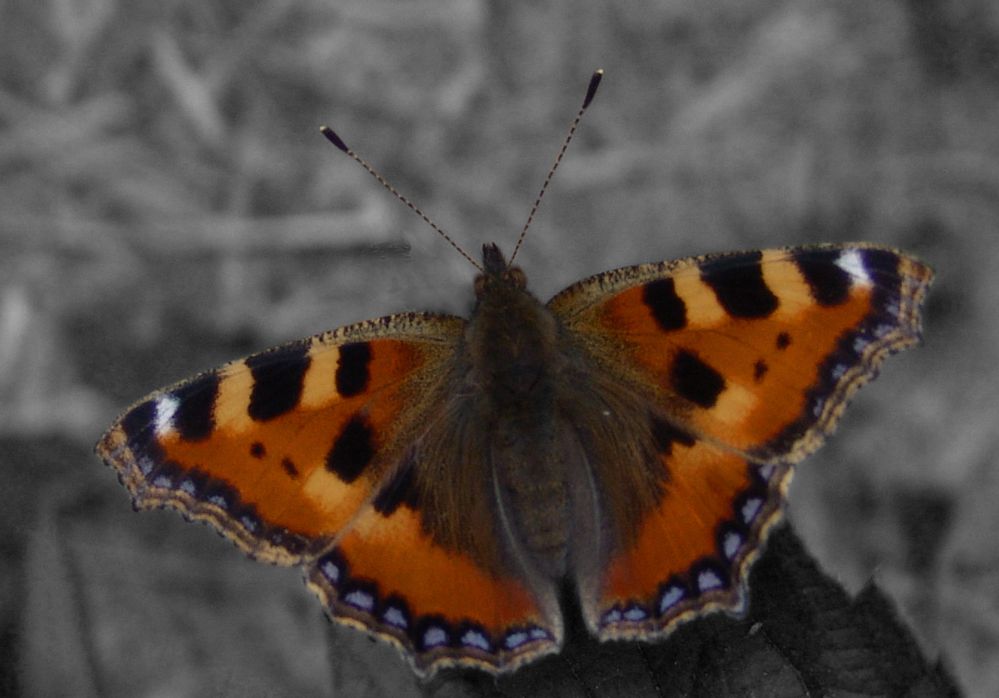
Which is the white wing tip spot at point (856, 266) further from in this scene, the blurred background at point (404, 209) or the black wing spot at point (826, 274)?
the blurred background at point (404, 209)

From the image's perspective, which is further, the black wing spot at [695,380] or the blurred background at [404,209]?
the blurred background at [404,209]

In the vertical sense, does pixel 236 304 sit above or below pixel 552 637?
above

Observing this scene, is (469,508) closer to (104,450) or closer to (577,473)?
(577,473)

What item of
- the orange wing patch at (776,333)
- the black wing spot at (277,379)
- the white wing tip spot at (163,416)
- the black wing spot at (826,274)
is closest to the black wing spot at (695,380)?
the orange wing patch at (776,333)

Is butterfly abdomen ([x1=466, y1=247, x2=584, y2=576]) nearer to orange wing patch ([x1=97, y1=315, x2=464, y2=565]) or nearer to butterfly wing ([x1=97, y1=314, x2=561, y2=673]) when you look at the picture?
butterfly wing ([x1=97, y1=314, x2=561, y2=673])

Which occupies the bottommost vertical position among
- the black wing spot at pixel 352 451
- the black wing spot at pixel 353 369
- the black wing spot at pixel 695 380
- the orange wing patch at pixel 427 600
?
the orange wing patch at pixel 427 600

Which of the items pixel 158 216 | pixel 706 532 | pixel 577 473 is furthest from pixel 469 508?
pixel 158 216
